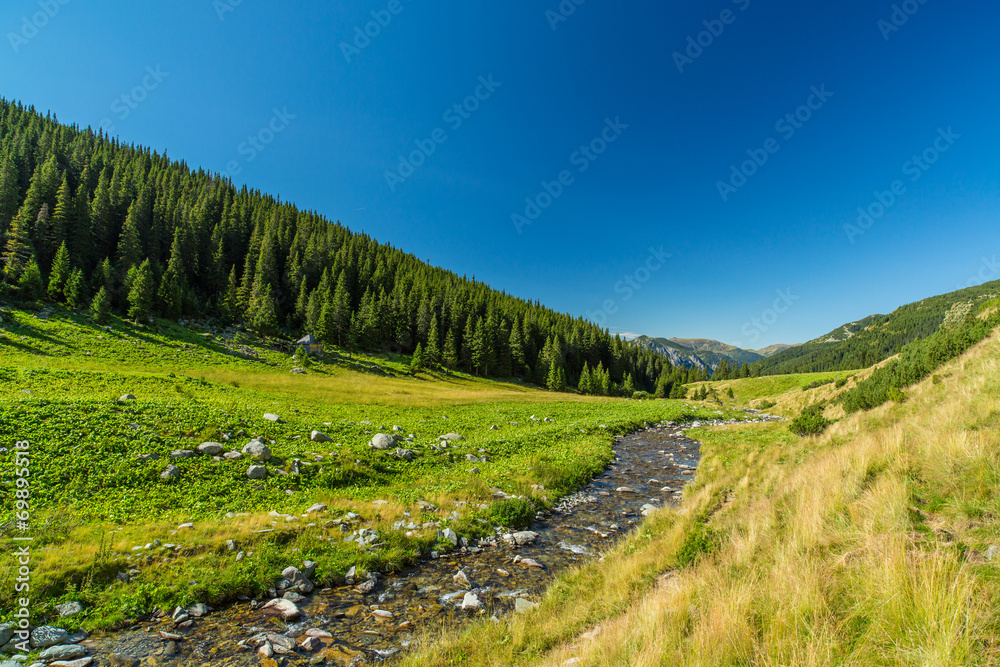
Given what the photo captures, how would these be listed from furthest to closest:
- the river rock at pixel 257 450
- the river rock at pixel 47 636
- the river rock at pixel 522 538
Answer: the river rock at pixel 257 450 → the river rock at pixel 522 538 → the river rock at pixel 47 636

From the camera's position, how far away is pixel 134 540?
7.12m

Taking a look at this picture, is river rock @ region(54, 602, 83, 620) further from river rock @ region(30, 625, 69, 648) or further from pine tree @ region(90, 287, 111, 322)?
pine tree @ region(90, 287, 111, 322)

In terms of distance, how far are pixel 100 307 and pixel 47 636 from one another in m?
68.8

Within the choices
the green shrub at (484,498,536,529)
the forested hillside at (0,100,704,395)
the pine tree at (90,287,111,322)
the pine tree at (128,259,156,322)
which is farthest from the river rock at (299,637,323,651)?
the pine tree at (128,259,156,322)

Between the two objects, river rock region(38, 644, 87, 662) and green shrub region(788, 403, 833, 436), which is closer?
river rock region(38, 644, 87, 662)

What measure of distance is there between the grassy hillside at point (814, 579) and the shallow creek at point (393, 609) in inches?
39.5

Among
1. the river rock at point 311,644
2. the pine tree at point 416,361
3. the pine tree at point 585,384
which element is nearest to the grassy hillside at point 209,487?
the river rock at point 311,644

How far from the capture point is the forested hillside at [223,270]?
60.4 meters

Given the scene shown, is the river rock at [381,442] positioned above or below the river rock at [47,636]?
above

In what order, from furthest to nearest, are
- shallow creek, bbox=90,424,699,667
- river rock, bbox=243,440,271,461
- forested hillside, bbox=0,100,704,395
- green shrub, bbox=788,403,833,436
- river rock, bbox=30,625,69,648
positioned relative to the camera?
forested hillside, bbox=0,100,704,395 → green shrub, bbox=788,403,833,436 → river rock, bbox=243,440,271,461 → shallow creek, bbox=90,424,699,667 → river rock, bbox=30,625,69,648

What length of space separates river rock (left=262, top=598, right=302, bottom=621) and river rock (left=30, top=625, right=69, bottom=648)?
8.12ft

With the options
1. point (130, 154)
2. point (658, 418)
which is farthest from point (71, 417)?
point (130, 154)

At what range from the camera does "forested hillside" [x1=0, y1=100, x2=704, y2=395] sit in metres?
60.4

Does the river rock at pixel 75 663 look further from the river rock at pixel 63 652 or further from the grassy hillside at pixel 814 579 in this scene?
the grassy hillside at pixel 814 579
